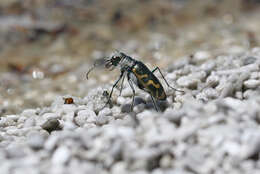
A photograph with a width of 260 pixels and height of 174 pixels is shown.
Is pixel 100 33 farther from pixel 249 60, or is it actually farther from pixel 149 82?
pixel 149 82

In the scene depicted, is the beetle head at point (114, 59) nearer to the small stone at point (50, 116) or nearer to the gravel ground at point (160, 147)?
the small stone at point (50, 116)

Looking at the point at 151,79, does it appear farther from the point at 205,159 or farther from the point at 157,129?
the point at 205,159

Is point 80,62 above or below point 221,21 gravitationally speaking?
below

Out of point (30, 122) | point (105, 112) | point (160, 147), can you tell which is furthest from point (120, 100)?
point (160, 147)

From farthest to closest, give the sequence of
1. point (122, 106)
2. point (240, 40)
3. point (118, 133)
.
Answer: point (240, 40) → point (122, 106) → point (118, 133)

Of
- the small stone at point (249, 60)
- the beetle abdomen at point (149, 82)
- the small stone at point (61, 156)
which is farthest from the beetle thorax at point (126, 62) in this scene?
the small stone at point (61, 156)

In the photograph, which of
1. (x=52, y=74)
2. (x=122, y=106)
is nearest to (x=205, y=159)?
(x=122, y=106)

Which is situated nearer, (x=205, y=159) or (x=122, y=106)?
(x=205, y=159)

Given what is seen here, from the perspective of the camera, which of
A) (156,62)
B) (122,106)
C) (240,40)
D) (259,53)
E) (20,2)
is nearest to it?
(122,106)
